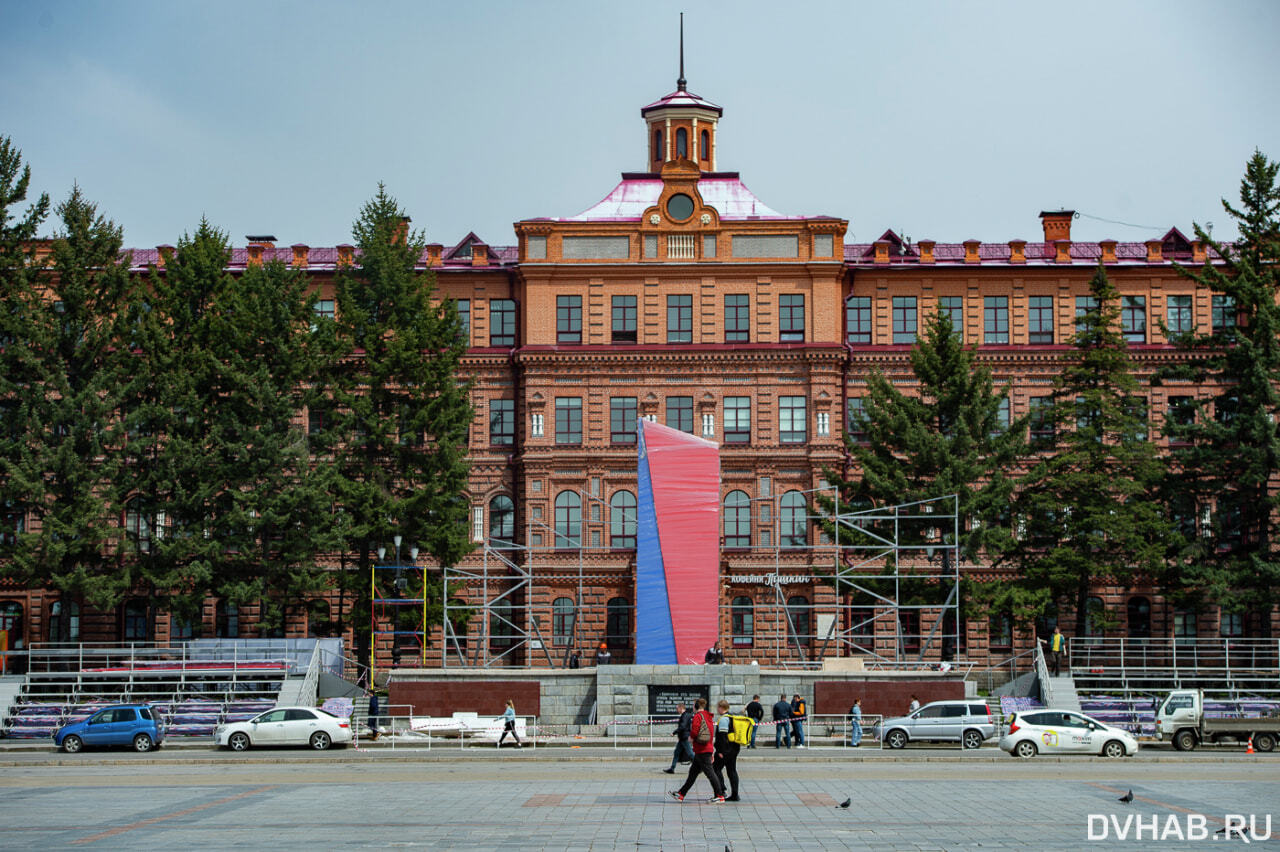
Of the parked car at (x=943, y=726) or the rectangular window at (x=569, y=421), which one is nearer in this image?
the parked car at (x=943, y=726)

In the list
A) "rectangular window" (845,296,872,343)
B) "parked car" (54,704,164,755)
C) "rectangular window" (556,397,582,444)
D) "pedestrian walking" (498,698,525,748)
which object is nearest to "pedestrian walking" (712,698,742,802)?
"pedestrian walking" (498,698,525,748)

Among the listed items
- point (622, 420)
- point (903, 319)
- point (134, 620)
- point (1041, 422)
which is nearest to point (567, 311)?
point (622, 420)

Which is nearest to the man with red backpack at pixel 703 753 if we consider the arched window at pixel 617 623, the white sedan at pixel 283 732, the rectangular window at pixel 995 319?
the white sedan at pixel 283 732

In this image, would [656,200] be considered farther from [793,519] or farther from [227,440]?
[227,440]

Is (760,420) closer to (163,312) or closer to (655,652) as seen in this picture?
(655,652)

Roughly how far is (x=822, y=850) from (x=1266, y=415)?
40733mm

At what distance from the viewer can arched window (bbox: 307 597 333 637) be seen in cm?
5641

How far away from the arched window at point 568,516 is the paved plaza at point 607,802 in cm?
2520

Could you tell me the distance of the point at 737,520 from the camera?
206ft

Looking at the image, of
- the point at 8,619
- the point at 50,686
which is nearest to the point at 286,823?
the point at 50,686

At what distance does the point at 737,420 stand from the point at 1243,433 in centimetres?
1975

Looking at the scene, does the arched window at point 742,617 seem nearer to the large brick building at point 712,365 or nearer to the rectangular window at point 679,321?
the large brick building at point 712,365

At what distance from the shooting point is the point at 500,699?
49.1m

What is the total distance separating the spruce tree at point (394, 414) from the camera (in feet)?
181
